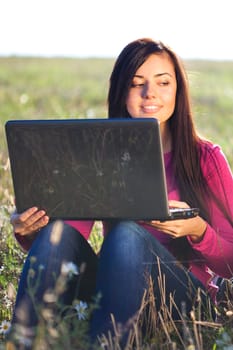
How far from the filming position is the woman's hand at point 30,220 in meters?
3.27

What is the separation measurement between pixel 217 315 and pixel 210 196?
1.56 ft

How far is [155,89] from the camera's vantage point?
3721mm

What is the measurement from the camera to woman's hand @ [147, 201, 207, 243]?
3205 mm

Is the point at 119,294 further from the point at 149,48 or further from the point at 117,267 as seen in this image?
the point at 149,48

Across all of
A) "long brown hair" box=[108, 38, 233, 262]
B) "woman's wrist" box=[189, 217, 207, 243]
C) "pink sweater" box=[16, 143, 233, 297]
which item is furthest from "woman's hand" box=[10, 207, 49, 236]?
"long brown hair" box=[108, 38, 233, 262]

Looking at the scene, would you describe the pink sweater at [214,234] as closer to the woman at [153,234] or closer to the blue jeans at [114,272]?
the woman at [153,234]

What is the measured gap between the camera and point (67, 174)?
3.17 m

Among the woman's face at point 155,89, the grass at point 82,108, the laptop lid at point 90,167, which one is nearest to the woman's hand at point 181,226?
the laptop lid at point 90,167

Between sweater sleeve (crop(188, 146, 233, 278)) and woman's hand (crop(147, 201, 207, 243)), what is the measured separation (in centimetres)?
5

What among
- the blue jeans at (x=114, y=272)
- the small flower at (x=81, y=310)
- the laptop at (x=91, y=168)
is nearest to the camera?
the laptop at (x=91, y=168)

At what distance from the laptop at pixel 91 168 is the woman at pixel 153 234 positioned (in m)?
0.09

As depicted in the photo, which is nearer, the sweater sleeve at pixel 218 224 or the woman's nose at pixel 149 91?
the sweater sleeve at pixel 218 224

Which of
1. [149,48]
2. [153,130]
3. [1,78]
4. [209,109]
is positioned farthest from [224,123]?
[153,130]

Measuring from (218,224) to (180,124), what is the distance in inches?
18.7
